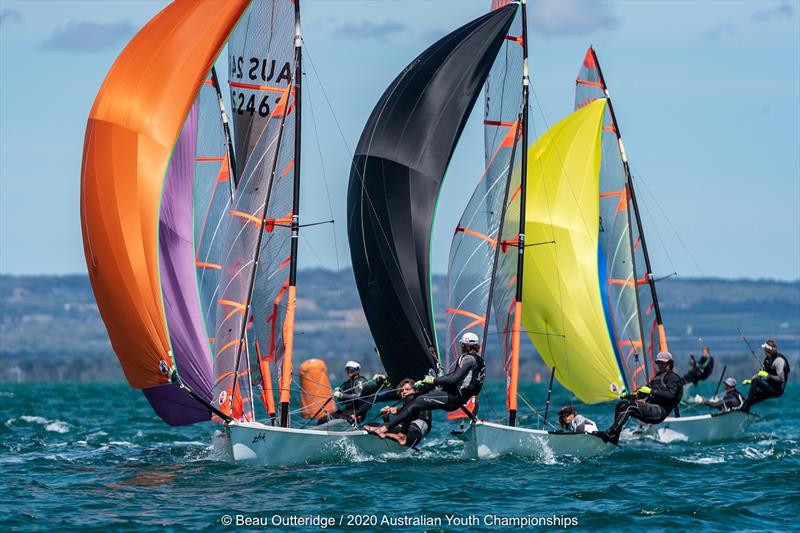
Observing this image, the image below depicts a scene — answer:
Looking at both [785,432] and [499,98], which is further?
[785,432]

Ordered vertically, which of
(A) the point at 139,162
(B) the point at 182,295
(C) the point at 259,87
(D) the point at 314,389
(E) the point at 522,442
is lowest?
(E) the point at 522,442

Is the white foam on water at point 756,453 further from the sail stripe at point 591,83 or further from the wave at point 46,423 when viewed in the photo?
the wave at point 46,423

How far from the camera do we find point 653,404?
21.7 meters

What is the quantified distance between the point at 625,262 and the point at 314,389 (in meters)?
8.20

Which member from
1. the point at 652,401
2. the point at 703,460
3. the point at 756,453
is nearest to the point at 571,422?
the point at 652,401

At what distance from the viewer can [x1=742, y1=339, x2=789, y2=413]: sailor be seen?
2625 centimetres

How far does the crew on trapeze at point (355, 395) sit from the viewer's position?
71.2 ft

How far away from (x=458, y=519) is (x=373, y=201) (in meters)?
7.04

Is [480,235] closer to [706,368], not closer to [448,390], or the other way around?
[448,390]

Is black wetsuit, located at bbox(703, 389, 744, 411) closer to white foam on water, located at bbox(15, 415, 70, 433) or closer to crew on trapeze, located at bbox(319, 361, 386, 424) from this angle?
crew on trapeze, located at bbox(319, 361, 386, 424)

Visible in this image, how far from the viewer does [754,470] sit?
2097 centimetres

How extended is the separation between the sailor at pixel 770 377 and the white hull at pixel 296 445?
894cm

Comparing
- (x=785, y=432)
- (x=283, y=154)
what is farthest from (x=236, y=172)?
(x=785, y=432)

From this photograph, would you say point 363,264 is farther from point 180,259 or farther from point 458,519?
point 458,519
